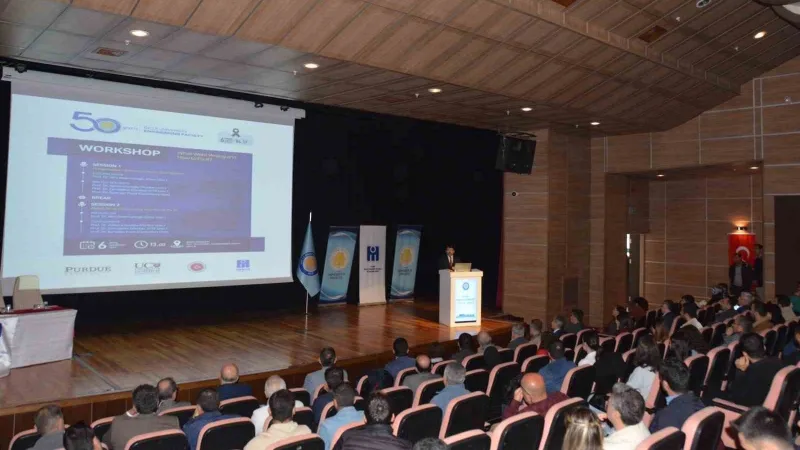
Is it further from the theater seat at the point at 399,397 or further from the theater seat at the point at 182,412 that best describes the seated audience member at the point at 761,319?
the theater seat at the point at 182,412

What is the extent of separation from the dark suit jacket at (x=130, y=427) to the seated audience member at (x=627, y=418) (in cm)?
263

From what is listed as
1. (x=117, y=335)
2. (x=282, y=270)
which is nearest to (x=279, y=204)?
(x=282, y=270)

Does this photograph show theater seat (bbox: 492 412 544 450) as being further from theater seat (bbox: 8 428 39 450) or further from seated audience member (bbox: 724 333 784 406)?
theater seat (bbox: 8 428 39 450)

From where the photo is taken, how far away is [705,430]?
2760mm

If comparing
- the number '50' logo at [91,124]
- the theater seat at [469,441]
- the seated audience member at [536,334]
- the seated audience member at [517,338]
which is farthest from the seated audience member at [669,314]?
the number '50' logo at [91,124]

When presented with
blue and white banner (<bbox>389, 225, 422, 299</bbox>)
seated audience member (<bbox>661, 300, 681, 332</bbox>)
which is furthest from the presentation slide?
seated audience member (<bbox>661, 300, 681, 332</bbox>)

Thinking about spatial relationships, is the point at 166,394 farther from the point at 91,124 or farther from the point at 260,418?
the point at 91,124

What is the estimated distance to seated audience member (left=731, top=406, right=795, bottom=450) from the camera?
2178 mm

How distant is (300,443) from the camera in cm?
295

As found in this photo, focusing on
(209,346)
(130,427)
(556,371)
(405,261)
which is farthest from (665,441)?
(405,261)

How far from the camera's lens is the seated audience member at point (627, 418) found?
2941 millimetres

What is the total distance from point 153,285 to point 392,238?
564 centimetres

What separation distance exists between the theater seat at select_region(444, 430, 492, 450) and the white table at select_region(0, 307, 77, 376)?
223 inches

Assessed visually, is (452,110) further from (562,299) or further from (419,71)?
(562,299)
